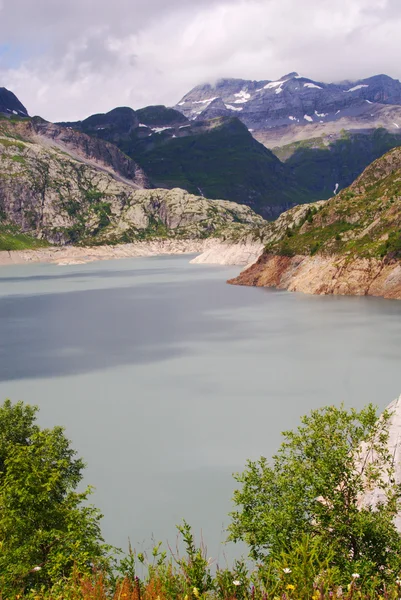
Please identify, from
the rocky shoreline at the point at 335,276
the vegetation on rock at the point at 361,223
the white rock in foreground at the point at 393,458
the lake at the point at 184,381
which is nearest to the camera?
the white rock in foreground at the point at 393,458

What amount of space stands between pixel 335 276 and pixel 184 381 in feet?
208

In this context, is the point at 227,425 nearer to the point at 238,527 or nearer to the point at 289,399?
the point at 289,399

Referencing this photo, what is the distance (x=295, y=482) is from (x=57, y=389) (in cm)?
3943

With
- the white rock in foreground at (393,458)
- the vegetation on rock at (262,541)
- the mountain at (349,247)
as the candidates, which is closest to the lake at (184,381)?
the mountain at (349,247)

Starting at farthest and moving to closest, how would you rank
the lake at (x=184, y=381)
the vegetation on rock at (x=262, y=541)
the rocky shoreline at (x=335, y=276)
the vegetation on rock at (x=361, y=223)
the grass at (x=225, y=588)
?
the vegetation on rock at (x=361, y=223) → the rocky shoreline at (x=335, y=276) → the lake at (x=184, y=381) → the vegetation on rock at (x=262, y=541) → the grass at (x=225, y=588)

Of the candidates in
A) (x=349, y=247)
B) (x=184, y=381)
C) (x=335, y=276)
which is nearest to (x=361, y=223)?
(x=349, y=247)

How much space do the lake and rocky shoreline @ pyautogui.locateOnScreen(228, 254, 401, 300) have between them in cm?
445

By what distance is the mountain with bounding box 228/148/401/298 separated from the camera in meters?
107

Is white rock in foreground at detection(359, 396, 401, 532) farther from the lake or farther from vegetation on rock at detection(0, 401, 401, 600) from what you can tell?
the lake

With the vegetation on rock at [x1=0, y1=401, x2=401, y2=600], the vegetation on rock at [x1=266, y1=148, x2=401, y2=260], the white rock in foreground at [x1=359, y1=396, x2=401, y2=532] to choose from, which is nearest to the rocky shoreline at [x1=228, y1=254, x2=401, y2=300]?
the vegetation on rock at [x1=266, y1=148, x2=401, y2=260]

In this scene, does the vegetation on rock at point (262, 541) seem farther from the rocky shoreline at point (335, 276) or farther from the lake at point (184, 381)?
the rocky shoreline at point (335, 276)

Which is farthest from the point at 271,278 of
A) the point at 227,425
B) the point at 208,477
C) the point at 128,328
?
the point at 208,477

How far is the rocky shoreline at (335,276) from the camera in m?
105

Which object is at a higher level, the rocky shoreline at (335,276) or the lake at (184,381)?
the rocky shoreline at (335,276)
